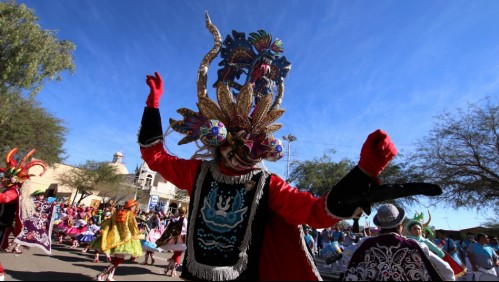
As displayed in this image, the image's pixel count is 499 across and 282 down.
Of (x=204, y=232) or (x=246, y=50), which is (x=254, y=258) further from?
(x=246, y=50)

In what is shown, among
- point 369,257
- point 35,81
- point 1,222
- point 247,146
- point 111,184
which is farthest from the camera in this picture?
point 111,184

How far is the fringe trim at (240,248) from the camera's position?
235 centimetres

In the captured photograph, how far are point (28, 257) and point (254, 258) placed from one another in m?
8.15

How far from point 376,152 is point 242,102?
137 centimetres

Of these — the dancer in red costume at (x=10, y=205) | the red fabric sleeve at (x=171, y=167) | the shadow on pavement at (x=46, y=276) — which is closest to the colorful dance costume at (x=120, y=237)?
the shadow on pavement at (x=46, y=276)

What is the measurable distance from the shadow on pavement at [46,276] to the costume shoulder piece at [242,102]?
15.4 feet

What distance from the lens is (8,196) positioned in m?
5.62

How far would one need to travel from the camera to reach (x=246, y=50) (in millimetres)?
3713

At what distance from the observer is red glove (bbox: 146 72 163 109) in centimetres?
300

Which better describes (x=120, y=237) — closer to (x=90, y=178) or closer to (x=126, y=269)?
(x=126, y=269)

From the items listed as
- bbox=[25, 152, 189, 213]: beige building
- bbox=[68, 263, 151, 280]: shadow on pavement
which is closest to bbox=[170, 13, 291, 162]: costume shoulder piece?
bbox=[68, 263, 151, 280]: shadow on pavement

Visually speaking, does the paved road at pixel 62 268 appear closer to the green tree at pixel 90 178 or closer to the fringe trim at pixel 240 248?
the fringe trim at pixel 240 248

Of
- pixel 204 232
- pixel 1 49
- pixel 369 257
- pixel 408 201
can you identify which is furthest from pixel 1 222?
pixel 408 201

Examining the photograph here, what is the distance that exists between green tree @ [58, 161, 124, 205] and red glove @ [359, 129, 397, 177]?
1654 inches
